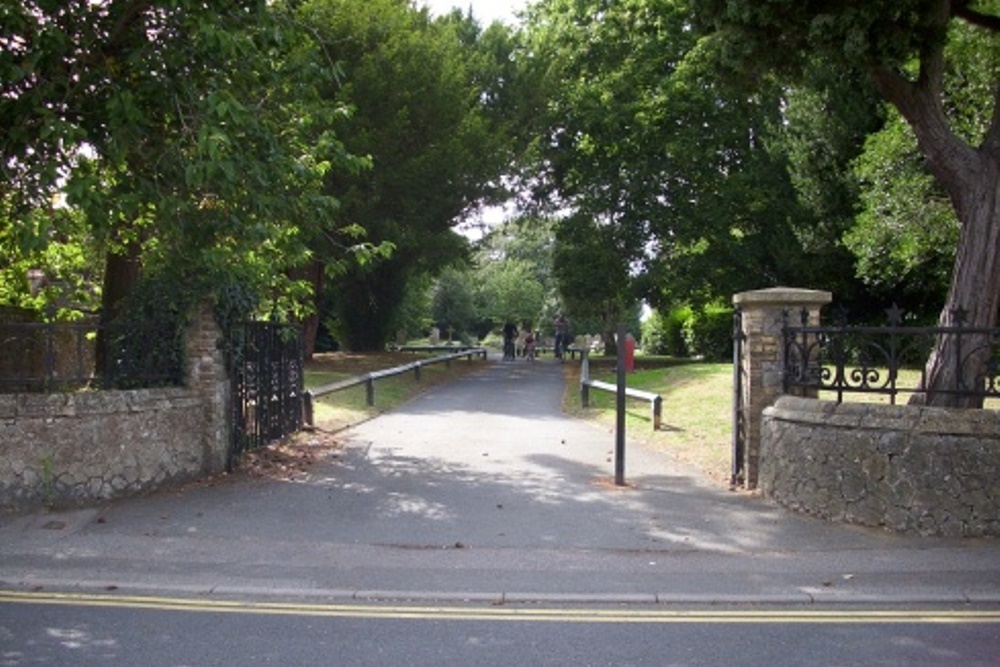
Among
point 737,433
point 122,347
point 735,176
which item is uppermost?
point 735,176

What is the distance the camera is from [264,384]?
12.1 meters

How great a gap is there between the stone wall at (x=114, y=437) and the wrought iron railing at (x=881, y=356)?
6.32 m

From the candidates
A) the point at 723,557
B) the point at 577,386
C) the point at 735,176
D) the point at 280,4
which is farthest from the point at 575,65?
the point at 723,557

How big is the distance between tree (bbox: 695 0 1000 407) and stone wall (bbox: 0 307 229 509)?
21.7ft

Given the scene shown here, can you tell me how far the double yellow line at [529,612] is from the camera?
5.88 metres

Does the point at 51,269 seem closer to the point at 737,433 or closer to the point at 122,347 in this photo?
the point at 122,347

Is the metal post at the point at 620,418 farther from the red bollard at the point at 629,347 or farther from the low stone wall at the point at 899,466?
the low stone wall at the point at 899,466

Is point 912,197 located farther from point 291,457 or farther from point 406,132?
point 406,132

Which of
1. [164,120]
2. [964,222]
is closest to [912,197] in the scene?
[964,222]

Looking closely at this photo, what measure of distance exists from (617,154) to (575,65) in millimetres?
4087

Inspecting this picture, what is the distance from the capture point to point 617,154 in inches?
1204

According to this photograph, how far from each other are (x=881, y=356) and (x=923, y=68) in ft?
10.4

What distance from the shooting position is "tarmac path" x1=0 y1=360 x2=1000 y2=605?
6.54 meters

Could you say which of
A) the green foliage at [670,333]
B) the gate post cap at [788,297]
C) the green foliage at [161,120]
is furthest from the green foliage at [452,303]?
the gate post cap at [788,297]
